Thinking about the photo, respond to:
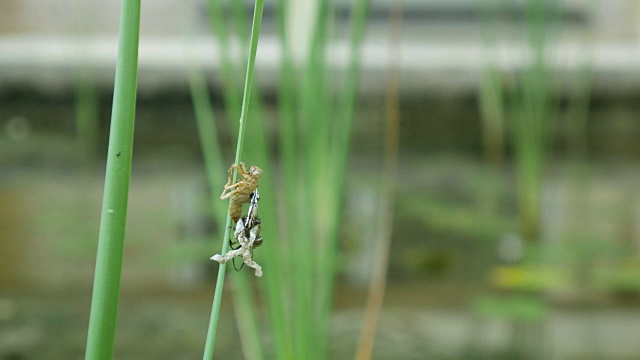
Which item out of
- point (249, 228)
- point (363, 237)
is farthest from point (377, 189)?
point (249, 228)

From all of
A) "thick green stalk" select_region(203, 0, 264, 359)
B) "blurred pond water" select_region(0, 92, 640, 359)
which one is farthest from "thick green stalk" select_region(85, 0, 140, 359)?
"blurred pond water" select_region(0, 92, 640, 359)

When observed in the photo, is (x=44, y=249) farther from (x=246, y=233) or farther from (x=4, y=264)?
(x=246, y=233)

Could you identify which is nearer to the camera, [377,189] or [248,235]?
[248,235]

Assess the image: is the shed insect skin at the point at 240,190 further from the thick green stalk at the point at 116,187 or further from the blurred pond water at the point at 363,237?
the blurred pond water at the point at 363,237

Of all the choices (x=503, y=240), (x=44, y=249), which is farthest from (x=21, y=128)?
(x=503, y=240)

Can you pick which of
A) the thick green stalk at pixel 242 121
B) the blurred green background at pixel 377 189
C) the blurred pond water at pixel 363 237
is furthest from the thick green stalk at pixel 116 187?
the blurred pond water at pixel 363 237

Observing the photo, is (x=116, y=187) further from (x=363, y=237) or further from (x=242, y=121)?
(x=363, y=237)
